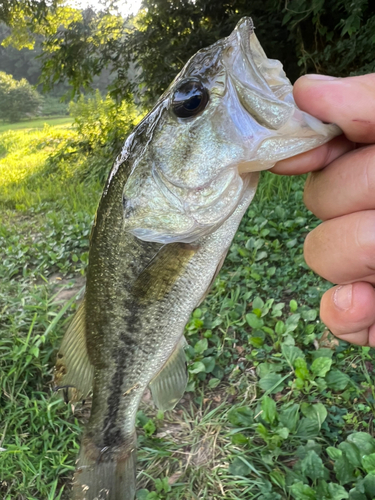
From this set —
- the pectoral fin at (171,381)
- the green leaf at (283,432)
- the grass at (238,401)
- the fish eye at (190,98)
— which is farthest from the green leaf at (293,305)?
the fish eye at (190,98)

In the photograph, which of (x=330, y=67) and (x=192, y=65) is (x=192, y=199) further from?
(x=330, y=67)

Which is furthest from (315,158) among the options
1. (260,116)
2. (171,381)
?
(171,381)

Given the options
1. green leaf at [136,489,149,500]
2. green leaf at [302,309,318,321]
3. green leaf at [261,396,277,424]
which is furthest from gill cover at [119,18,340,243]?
green leaf at [302,309,318,321]

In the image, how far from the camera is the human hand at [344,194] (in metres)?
0.97

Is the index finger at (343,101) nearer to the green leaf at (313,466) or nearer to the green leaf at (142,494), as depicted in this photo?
the green leaf at (313,466)

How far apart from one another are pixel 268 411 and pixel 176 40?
14.7 ft

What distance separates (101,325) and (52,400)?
1243 millimetres

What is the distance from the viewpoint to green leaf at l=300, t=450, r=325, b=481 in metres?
1.68

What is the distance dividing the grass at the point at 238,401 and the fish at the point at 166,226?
653 mm

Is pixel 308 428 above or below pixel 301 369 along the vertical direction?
below

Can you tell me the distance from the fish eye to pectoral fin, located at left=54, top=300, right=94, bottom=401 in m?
0.83

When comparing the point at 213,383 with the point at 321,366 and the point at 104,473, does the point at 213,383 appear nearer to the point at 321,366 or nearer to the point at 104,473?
the point at 321,366

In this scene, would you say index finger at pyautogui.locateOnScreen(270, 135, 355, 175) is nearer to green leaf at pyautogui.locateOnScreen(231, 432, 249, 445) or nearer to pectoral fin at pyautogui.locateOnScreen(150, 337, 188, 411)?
pectoral fin at pyautogui.locateOnScreen(150, 337, 188, 411)

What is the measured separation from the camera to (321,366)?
2098 mm
